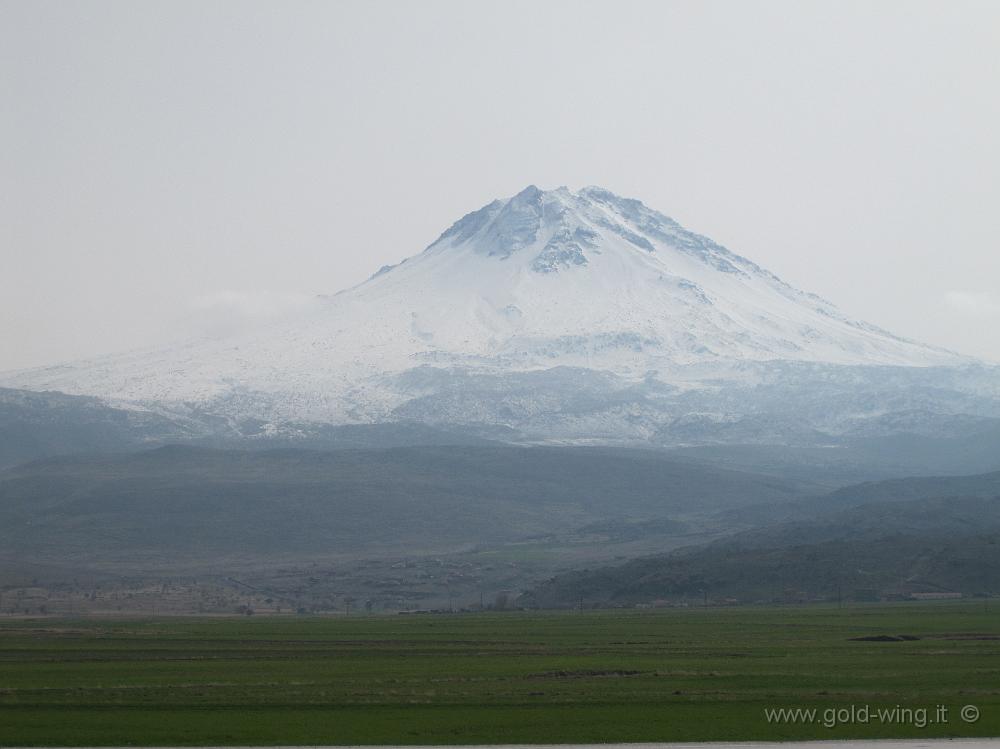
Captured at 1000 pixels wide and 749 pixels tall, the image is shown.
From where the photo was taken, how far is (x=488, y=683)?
1759 inches

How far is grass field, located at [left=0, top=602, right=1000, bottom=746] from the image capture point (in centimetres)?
3459

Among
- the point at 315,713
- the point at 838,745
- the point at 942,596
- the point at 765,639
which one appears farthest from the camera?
the point at 942,596

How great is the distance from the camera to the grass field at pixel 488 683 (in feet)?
113

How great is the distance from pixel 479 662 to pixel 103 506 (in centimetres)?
13601

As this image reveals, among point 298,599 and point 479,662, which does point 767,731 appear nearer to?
point 479,662

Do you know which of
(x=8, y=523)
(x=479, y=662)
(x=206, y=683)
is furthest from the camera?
(x=8, y=523)

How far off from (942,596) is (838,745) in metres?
73.3

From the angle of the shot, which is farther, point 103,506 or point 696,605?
point 103,506

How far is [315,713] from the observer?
3788cm

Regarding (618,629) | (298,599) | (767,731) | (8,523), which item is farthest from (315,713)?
(8,523)

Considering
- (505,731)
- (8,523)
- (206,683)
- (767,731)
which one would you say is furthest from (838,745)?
(8,523)

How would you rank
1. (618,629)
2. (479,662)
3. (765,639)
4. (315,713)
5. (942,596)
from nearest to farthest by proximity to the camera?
1. (315,713)
2. (479,662)
3. (765,639)
4. (618,629)
5. (942,596)

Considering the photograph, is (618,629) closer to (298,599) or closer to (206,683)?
(206,683)

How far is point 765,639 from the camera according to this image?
211 feet
